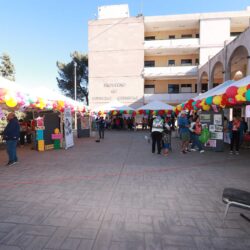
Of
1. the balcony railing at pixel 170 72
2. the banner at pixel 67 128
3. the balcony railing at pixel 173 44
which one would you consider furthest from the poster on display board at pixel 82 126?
the balcony railing at pixel 173 44

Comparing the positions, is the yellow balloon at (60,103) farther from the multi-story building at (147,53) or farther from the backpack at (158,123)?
the multi-story building at (147,53)

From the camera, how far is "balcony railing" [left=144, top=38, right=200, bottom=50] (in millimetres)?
26172

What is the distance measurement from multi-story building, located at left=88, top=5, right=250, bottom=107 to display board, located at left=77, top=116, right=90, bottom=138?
1258cm

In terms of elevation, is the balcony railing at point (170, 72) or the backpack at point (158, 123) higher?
the balcony railing at point (170, 72)

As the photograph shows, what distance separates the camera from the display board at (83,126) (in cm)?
1536

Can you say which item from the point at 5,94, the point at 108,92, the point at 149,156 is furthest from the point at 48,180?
the point at 108,92

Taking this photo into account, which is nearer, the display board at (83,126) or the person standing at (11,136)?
the person standing at (11,136)

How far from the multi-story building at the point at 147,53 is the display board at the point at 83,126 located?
1258 centimetres

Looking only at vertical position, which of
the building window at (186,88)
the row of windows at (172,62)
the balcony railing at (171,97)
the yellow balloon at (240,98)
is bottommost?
the yellow balloon at (240,98)

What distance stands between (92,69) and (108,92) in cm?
366

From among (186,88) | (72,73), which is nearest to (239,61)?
(186,88)

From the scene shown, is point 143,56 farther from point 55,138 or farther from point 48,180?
point 48,180

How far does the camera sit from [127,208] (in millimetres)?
3773

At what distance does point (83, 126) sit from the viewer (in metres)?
15.6
